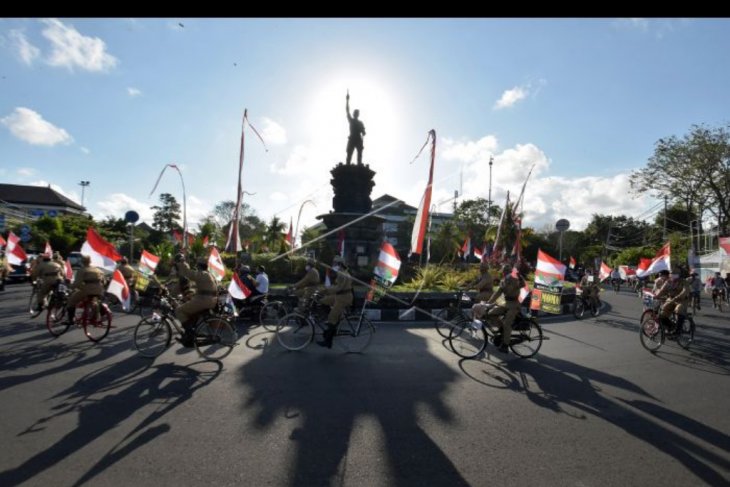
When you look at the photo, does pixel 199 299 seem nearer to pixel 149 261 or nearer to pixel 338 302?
pixel 338 302

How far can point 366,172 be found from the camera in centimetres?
1786

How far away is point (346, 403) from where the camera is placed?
Result: 5.02 metres

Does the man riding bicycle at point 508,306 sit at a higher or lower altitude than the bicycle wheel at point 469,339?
higher

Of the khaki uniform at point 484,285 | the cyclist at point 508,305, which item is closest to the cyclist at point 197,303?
the cyclist at point 508,305

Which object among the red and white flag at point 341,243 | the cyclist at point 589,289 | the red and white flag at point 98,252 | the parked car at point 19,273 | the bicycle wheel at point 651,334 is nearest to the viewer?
the bicycle wheel at point 651,334

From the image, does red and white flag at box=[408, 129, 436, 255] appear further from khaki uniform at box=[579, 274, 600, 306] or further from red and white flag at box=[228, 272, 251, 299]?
khaki uniform at box=[579, 274, 600, 306]

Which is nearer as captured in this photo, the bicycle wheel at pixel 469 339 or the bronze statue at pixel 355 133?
the bicycle wheel at pixel 469 339

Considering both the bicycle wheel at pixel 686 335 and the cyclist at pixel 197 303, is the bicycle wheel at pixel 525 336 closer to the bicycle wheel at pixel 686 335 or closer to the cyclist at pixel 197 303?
the bicycle wheel at pixel 686 335

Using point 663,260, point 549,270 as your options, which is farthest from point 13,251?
point 663,260

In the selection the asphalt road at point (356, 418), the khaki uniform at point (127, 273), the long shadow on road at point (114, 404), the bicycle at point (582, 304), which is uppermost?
the khaki uniform at point (127, 273)

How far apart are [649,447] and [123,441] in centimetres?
526

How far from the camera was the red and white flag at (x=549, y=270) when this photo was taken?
416 inches

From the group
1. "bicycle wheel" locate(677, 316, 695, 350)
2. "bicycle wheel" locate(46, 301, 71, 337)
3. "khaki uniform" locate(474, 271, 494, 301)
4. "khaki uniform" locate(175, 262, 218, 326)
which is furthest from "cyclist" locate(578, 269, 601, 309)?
"bicycle wheel" locate(46, 301, 71, 337)

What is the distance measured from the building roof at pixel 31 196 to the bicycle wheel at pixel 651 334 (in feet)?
308
